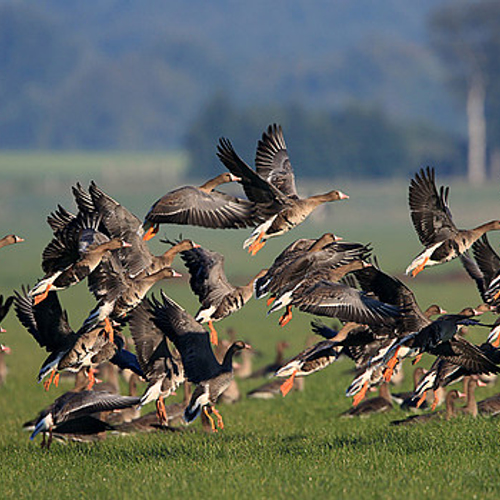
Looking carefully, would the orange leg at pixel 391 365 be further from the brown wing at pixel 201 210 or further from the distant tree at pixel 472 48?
the distant tree at pixel 472 48

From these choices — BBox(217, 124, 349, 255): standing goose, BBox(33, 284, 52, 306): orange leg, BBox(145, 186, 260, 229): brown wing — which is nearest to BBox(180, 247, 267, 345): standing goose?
BBox(217, 124, 349, 255): standing goose

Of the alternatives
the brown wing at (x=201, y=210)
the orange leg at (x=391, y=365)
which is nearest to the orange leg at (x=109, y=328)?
the brown wing at (x=201, y=210)

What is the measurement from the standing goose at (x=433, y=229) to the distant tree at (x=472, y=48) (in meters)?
110

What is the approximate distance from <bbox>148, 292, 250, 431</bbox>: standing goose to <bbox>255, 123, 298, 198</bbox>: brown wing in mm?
2580

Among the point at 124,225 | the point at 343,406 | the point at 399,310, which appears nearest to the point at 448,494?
the point at 399,310

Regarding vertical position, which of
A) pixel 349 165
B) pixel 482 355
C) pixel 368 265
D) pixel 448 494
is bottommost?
pixel 448 494

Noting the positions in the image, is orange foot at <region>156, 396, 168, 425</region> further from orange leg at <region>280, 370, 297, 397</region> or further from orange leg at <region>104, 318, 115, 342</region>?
orange leg at <region>280, 370, 297, 397</region>

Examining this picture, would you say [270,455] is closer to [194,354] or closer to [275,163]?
[194,354]

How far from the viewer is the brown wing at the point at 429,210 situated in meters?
13.0

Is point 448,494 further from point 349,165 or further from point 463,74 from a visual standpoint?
point 463,74

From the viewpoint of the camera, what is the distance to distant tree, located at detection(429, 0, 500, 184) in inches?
4931

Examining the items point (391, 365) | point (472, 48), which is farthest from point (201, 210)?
point (472, 48)

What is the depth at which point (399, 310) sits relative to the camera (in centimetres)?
1192

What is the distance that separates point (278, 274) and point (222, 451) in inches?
78.8
